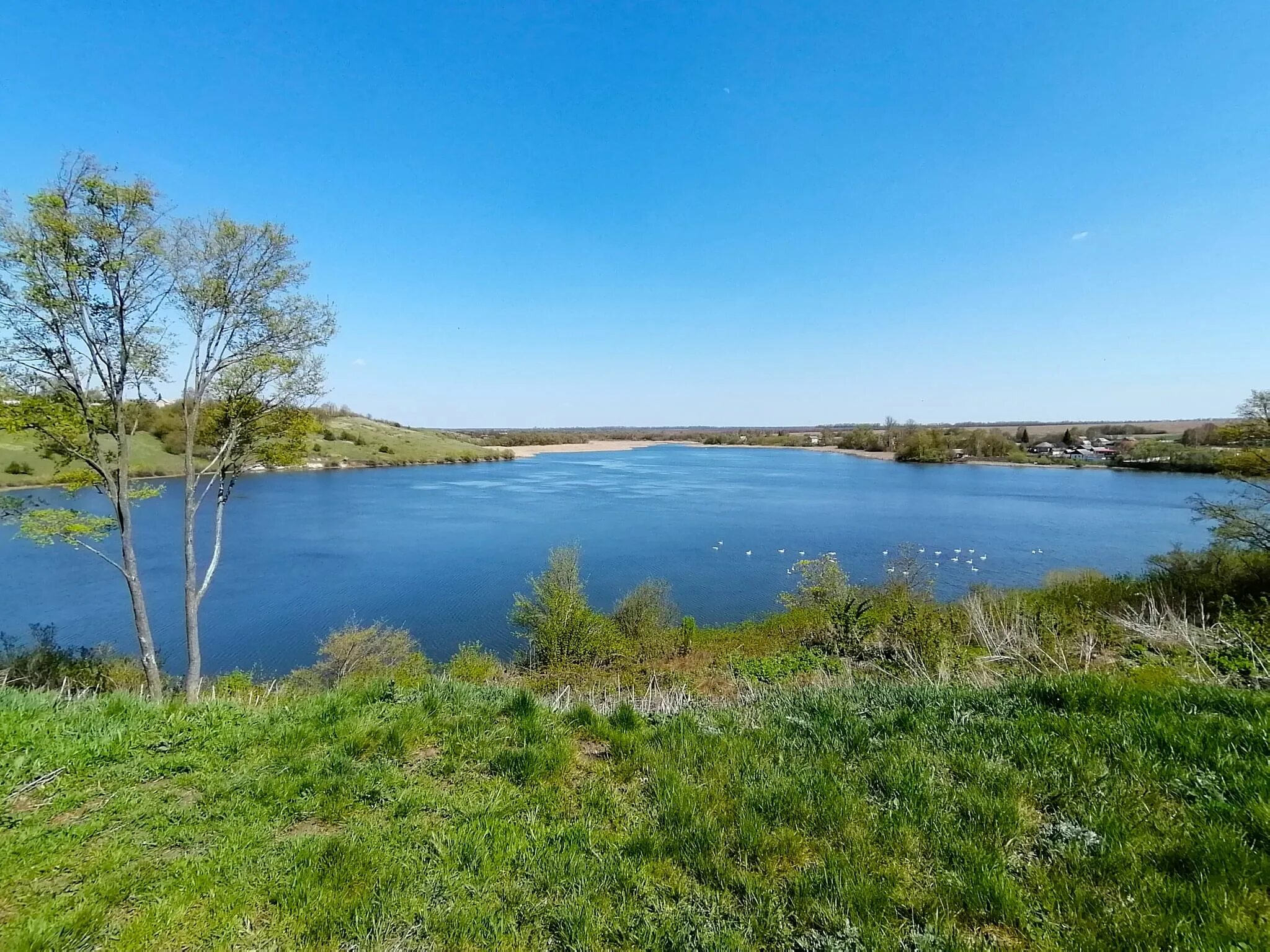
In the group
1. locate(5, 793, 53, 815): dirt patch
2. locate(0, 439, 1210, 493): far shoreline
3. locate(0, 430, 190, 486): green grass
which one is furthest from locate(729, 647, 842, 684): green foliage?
locate(0, 430, 190, 486): green grass

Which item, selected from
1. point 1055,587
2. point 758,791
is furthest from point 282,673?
point 1055,587

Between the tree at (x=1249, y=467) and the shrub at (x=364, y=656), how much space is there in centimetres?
2776

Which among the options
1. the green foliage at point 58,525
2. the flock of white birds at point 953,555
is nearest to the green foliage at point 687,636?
the flock of white birds at point 953,555

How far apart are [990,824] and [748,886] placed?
5.01ft

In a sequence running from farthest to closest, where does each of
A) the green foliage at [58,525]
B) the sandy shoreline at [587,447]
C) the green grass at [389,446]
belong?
the sandy shoreline at [587,447], the green grass at [389,446], the green foliage at [58,525]

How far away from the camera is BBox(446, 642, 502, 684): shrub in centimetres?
1346

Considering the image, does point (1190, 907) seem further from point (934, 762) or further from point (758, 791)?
point (758, 791)

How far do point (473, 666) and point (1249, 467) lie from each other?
89.2 ft

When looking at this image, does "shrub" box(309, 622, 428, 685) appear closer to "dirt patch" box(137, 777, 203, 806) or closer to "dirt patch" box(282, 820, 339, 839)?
"dirt patch" box(137, 777, 203, 806)

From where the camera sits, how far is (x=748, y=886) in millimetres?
2732

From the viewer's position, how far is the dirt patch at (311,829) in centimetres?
327

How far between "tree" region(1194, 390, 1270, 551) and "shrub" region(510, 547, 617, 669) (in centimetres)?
2249

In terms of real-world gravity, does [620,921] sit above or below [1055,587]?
above

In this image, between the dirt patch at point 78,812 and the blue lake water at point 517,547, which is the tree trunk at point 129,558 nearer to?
the blue lake water at point 517,547
